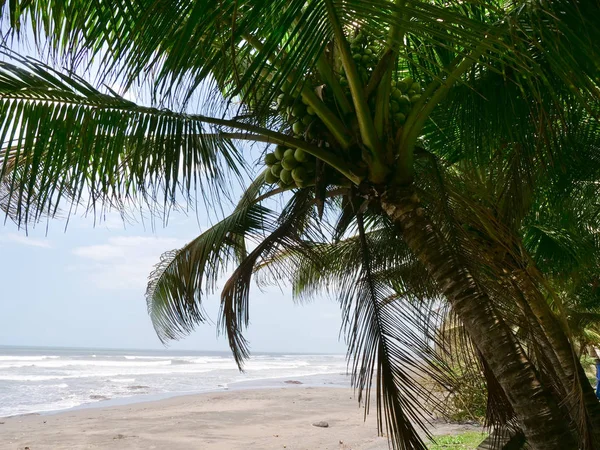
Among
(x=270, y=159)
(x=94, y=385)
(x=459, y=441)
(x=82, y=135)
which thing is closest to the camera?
(x=82, y=135)

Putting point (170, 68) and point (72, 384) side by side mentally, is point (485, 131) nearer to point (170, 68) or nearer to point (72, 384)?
point (170, 68)

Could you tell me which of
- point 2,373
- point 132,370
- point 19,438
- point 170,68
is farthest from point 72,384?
point 170,68

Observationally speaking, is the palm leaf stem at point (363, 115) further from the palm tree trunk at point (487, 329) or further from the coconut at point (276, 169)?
the coconut at point (276, 169)

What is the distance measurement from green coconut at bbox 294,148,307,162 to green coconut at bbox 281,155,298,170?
0.14 ft

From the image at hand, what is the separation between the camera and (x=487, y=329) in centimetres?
288

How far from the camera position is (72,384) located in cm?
2352

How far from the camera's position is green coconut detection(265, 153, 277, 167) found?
3.40 metres

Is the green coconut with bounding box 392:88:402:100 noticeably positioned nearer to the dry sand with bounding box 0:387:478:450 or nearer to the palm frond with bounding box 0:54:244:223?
the palm frond with bounding box 0:54:244:223

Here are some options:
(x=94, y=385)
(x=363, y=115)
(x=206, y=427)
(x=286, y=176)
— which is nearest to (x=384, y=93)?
(x=363, y=115)

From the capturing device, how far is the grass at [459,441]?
8199 mm

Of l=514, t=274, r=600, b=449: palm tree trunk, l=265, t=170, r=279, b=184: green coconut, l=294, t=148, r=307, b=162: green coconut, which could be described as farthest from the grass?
l=294, t=148, r=307, b=162: green coconut

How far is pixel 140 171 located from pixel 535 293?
7.78ft

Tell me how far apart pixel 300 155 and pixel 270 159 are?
11.2 inches

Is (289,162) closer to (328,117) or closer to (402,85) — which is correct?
(328,117)
